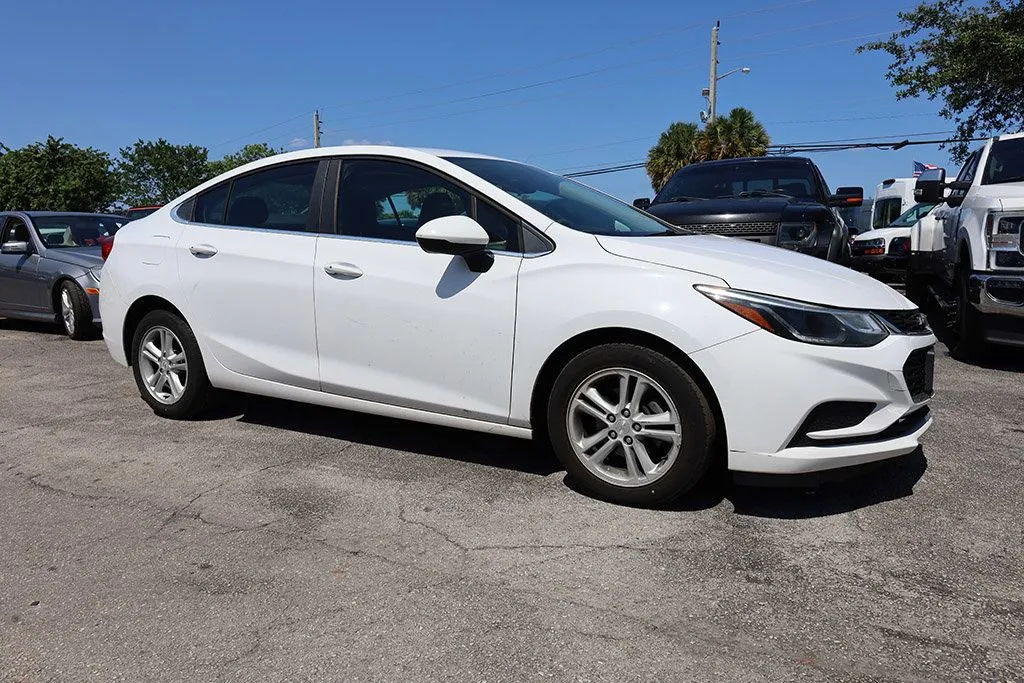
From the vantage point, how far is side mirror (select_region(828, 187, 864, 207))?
800 cm

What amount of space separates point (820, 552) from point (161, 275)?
387 centimetres

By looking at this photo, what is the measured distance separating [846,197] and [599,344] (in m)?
5.65

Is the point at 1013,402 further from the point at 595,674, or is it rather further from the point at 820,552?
the point at 595,674

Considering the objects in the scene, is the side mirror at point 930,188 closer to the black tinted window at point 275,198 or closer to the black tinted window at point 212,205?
A: the black tinted window at point 275,198

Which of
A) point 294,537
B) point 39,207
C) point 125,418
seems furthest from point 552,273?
point 39,207

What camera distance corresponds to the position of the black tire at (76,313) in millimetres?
8766

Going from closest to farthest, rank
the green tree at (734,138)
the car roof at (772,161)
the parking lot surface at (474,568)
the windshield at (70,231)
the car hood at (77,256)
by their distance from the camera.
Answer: the parking lot surface at (474,568) → the car roof at (772,161) → the car hood at (77,256) → the windshield at (70,231) → the green tree at (734,138)

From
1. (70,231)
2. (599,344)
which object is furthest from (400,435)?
(70,231)

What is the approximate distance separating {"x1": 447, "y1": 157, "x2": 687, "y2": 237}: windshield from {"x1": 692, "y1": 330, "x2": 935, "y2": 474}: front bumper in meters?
0.99

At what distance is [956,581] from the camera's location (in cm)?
284

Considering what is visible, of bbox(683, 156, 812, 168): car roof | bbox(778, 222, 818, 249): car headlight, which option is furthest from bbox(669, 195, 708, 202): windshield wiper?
bbox(778, 222, 818, 249): car headlight

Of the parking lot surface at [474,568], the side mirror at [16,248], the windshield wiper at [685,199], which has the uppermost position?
the windshield wiper at [685,199]

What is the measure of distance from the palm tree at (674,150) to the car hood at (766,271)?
2945cm

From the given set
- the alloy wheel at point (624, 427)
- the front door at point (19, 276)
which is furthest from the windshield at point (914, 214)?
the front door at point (19, 276)
